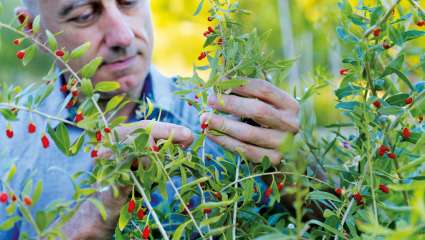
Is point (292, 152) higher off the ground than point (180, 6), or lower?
higher

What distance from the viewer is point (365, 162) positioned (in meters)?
0.89

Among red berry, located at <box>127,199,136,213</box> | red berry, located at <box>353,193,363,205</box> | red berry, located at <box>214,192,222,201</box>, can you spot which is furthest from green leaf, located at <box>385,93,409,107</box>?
red berry, located at <box>127,199,136,213</box>

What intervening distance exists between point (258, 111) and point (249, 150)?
0.07 m

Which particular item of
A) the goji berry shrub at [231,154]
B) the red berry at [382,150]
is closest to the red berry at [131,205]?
the goji berry shrub at [231,154]

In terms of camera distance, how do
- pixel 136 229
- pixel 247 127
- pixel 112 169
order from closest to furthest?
pixel 112 169, pixel 136 229, pixel 247 127

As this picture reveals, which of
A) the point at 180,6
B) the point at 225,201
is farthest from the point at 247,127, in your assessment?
the point at 180,6

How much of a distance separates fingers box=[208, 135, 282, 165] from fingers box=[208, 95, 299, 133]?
0.04m

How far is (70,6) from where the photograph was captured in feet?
4.74

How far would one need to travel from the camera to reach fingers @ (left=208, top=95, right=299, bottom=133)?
3.12ft

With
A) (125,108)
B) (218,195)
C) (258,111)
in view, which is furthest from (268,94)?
(125,108)

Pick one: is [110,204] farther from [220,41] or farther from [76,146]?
[220,41]

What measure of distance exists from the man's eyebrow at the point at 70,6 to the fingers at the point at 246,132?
1.95 feet

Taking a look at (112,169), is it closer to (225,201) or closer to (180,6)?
(225,201)

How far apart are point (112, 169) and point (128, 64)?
0.80 meters
